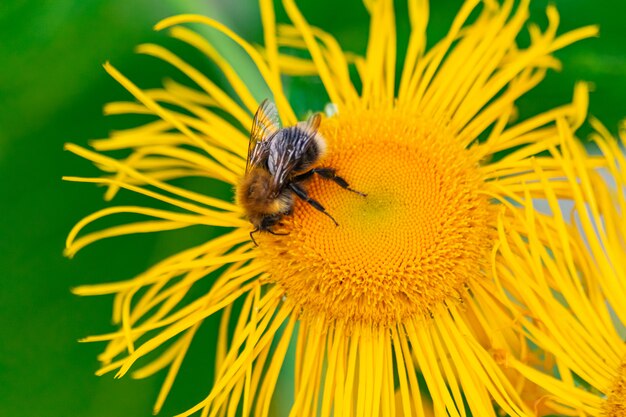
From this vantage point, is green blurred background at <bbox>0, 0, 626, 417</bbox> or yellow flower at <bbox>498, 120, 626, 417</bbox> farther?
green blurred background at <bbox>0, 0, 626, 417</bbox>

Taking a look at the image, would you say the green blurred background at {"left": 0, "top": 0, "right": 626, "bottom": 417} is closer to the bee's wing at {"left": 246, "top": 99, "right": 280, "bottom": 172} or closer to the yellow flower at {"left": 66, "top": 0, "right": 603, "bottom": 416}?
the yellow flower at {"left": 66, "top": 0, "right": 603, "bottom": 416}

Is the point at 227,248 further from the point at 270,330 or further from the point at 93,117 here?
the point at 93,117

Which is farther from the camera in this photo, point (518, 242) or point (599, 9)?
point (599, 9)

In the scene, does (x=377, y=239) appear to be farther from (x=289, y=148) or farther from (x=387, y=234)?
(x=289, y=148)

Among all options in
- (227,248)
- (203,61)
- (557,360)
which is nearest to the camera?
(557,360)

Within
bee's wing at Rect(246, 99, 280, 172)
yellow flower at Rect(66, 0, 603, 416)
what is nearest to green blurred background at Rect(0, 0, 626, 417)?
yellow flower at Rect(66, 0, 603, 416)

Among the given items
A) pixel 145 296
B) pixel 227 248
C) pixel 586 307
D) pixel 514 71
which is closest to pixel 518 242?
pixel 586 307
